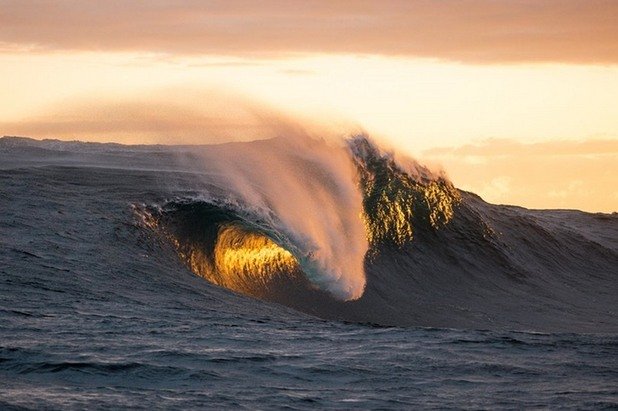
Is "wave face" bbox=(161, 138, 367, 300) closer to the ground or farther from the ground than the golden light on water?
farther from the ground

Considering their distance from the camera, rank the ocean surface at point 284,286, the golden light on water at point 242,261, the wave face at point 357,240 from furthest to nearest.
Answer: the wave face at point 357,240 < the golden light on water at point 242,261 < the ocean surface at point 284,286

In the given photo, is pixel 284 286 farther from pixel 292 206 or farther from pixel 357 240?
pixel 357 240

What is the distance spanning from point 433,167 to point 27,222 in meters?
10.4

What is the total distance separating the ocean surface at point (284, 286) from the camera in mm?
8664

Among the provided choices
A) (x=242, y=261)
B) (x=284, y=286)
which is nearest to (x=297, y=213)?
(x=242, y=261)

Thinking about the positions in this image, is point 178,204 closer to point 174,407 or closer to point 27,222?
point 27,222

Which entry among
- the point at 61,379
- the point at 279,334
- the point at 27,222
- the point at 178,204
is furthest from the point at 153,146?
the point at 61,379

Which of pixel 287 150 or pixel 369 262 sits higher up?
pixel 287 150

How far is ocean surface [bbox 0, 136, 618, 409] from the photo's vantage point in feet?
28.4

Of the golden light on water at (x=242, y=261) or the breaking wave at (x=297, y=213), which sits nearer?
the golden light on water at (x=242, y=261)

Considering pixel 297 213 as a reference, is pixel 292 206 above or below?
above

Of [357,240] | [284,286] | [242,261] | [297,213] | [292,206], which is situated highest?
[292,206]

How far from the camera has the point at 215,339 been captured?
1048 cm

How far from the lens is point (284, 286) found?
16.8m
